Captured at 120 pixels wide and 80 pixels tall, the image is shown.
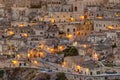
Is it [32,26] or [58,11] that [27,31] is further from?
Result: [58,11]

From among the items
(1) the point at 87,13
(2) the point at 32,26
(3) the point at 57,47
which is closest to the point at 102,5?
(1) the point at 87,13

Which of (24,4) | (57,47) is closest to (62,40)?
(57,47)

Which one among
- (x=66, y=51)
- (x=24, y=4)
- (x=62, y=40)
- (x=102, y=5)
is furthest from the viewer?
(x=24, y=4)

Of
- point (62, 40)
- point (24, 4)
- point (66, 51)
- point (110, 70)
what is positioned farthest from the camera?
point (24, 4)

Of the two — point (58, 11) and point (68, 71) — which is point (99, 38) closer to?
point (68, 71)

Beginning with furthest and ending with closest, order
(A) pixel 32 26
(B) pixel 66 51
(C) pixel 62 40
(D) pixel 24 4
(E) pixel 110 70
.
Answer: (D) pixel 24 4, (A) pixel 32 26, (C) pixel 62 40, (B) pixel 66 51, (E) pixel 110 70

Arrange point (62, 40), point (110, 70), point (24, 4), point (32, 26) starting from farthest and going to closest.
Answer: point (24, 4), point (32, 26), point (62, 40), point (110, 70)

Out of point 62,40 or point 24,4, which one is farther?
point 24,4

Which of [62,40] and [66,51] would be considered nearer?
[66,51]

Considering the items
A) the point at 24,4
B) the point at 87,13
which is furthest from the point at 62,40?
the point at 24,4
